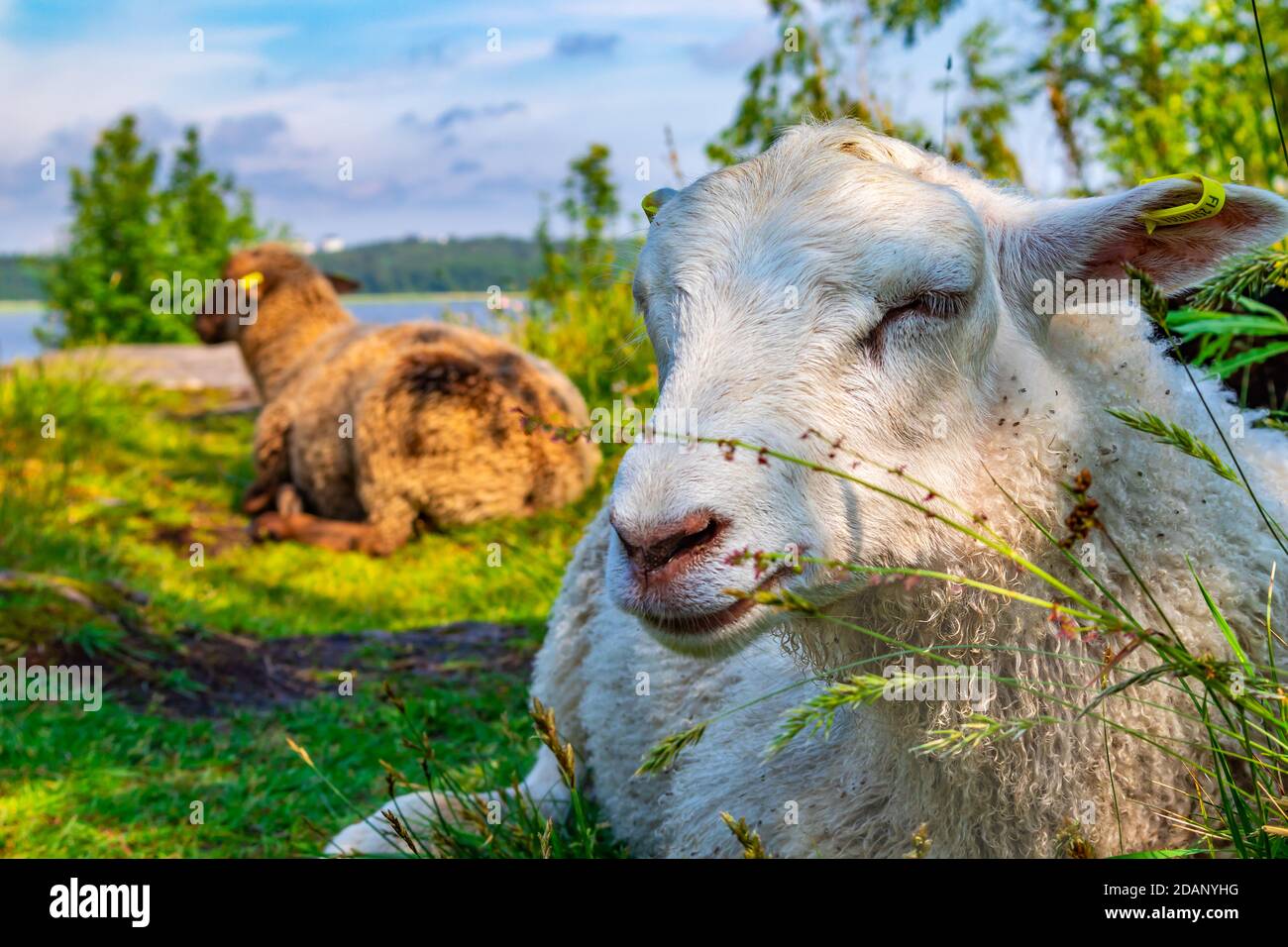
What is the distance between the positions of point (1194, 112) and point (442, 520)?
590cm

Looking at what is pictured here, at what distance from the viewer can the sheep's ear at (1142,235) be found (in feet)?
8.27

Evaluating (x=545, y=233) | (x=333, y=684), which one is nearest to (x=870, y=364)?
(x=333, y=684)

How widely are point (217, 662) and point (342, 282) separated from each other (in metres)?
6.70

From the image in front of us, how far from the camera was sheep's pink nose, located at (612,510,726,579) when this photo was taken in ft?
6.97

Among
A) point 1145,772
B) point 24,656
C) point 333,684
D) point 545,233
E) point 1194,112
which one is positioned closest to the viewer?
point 1145,772

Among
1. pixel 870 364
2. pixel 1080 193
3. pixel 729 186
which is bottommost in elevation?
pixel 870 364

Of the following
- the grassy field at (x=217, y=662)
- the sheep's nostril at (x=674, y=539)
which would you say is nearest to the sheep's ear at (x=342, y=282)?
the grassy field at (x=217, y=662)

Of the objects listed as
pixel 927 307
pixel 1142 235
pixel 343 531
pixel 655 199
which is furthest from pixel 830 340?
pixel 343 531

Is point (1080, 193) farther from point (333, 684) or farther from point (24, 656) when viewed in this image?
point (24, 656)

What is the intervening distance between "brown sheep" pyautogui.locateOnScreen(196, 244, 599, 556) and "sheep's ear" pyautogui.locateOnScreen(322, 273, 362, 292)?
1.87 m

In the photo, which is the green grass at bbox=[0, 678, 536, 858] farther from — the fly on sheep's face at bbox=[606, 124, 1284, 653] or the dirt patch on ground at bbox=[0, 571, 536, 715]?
the fly on sheep's face at bbox=[606, 124, 1284, 653]

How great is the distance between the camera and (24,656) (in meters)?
5.39

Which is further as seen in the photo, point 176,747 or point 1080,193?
point 1080,193

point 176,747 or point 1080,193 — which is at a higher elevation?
point 1080,193
